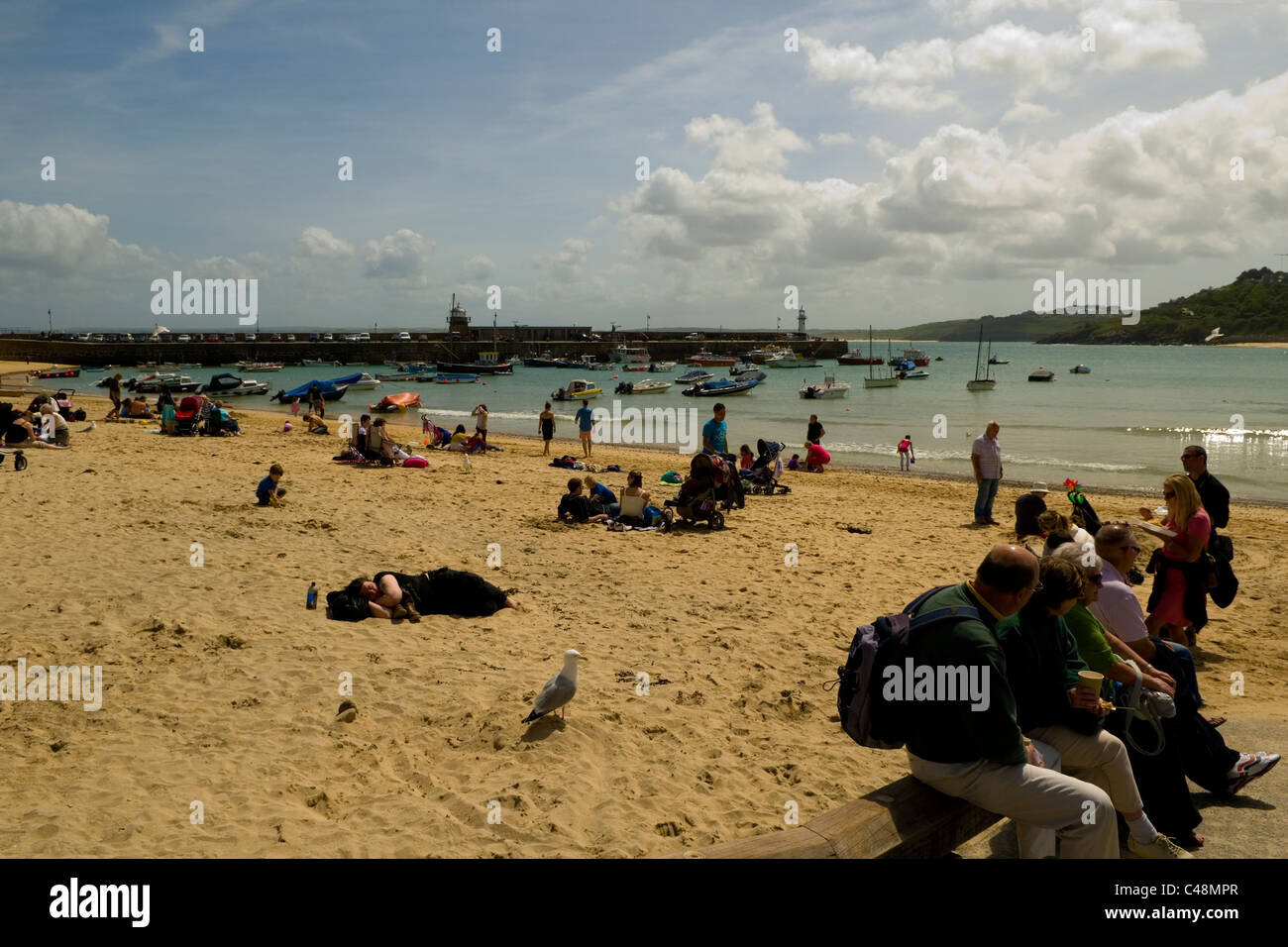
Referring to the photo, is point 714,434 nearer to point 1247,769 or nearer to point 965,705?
point 1247,769

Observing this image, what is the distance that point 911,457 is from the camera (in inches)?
995

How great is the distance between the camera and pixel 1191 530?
6715mm

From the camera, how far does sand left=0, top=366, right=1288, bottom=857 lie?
444 centimetres

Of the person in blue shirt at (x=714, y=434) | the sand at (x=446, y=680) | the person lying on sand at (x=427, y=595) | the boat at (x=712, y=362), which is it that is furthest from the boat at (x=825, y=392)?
the person lying on sand at (x=427, y=595)

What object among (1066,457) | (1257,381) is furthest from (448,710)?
(1257,381)

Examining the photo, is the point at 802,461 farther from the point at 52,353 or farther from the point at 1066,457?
the point at 52,353

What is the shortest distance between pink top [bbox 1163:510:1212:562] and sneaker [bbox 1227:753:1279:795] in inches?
99.4

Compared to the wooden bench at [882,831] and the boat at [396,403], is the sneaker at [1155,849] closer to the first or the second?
the wooden bench at [882,831]

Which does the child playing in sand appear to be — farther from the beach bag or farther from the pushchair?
the beach bag

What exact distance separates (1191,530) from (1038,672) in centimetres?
399

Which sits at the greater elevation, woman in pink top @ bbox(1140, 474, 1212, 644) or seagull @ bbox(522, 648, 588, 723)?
woman in pink top @ bbox(1140, 474, 1212, 644)

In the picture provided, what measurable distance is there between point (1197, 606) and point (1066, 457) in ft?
80.2

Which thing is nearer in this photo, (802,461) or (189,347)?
(802,461)

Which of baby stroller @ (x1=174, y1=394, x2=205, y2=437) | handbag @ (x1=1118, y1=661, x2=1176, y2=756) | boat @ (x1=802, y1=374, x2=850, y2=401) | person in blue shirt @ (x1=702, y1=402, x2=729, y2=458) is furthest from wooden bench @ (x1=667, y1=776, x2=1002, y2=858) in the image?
boat @ (x1=802, y1=374, x2=850, y2=401)
